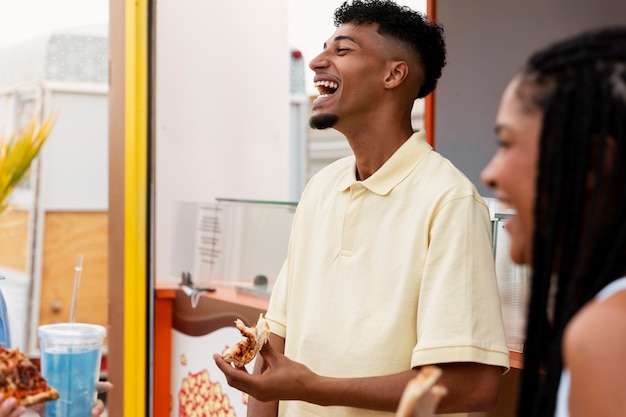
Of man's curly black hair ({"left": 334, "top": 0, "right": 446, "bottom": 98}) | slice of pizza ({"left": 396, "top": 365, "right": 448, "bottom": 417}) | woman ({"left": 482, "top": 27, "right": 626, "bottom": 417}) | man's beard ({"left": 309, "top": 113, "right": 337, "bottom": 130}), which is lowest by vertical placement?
slice of pizza ({"left": 396, "top": 365, "right": 448, "bottom": 417})

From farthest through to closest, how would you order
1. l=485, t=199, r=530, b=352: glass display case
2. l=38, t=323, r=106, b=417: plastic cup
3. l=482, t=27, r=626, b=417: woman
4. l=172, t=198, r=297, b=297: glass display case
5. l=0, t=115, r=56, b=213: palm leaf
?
1. l=0, t=115, r=56, b=213: palm leaf
2. l=172, t=198, r=297, b=297: glass display case
3. l=485, t=199, r=530, b=352: glass display case
4. l=38, t=323, r=106, b=417: plastic cup
5. l=482, t=27, r=626, b=417: woman

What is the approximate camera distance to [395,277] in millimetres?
2148

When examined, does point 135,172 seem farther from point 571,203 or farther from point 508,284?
point 571,203

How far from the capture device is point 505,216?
2617 mm

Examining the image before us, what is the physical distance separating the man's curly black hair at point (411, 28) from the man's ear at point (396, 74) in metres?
0.08

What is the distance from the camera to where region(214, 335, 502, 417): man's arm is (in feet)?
6.66

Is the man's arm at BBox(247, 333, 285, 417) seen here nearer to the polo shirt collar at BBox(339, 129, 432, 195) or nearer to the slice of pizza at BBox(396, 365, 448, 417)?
the polo shirt collar at BBox(339, 129, 432, 195)

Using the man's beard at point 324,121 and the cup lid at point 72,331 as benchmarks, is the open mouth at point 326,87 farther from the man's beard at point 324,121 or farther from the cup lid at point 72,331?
the cup lid at point 72,331

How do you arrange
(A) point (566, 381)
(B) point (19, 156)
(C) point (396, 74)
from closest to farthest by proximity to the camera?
(A) point (566, 381) → (C) point (396, 74) → (B) point (19, 156)

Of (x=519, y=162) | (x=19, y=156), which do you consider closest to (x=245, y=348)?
(x=519, y=162)

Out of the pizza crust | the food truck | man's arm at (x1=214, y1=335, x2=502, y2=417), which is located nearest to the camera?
the pizza crust

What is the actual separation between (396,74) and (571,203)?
4.20 feet

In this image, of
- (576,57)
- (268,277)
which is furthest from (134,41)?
(576,57)

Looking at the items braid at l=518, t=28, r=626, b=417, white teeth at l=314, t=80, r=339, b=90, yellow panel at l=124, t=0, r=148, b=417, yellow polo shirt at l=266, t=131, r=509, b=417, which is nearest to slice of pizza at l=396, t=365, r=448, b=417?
braid at l=518, t=28, r=626, b=417
